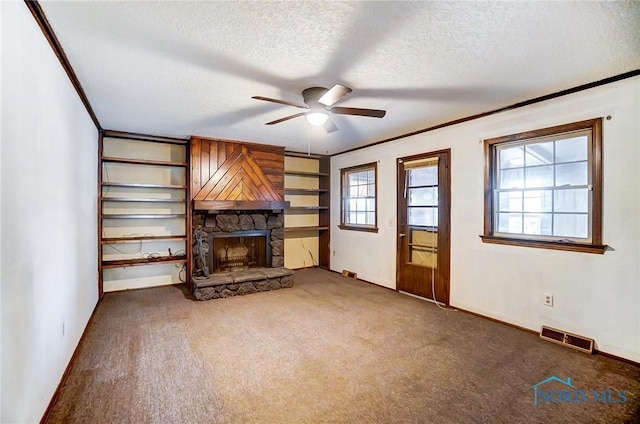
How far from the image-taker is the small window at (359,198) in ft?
17.8

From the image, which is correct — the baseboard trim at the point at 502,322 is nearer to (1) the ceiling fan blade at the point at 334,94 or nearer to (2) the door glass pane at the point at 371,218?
(2) the door glass pane at the point at 371,218

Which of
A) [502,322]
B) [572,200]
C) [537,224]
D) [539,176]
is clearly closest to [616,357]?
[502,322]

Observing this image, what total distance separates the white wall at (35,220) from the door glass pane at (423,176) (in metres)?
4.14

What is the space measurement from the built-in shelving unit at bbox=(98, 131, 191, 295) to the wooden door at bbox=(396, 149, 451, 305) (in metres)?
3.46

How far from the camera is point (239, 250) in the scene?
5.30 metres

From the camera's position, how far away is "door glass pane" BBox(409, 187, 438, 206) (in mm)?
4273

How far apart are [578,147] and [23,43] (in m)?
4.34

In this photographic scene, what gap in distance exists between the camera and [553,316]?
9.89ft

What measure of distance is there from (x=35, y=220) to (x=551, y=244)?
4.24 m

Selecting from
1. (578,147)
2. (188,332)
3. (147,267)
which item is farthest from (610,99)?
(147,267)

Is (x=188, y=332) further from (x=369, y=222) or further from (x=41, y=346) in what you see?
(x=369, y=222)

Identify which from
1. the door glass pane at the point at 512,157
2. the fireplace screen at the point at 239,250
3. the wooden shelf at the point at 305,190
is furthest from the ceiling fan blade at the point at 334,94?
the wooden shelf at the point at 305,190

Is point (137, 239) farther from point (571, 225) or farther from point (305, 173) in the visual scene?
point (571, 225)

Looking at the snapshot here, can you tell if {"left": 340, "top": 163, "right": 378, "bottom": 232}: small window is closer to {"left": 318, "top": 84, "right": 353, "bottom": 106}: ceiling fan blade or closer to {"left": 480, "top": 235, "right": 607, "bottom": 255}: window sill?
{"left": 480, "top": 235, "right": 607, "bottom": 255}: window sill
